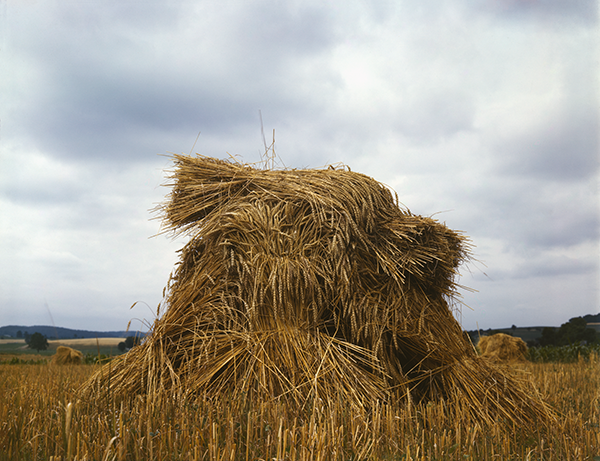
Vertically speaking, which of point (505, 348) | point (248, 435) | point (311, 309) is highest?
point (311, 309)

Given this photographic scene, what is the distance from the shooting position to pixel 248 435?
2.34 m

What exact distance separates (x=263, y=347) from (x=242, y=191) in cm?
159

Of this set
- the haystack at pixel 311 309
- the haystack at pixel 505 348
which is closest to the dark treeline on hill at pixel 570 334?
the haystack at pixel 505 348

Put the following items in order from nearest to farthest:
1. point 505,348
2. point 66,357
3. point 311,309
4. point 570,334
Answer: point 311,309 → point 505,348 → point 66,357 → point 570,334

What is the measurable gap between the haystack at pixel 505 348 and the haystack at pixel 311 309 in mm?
7007

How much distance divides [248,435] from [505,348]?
32.3 feet

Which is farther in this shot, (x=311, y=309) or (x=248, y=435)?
(x=311, y=309)

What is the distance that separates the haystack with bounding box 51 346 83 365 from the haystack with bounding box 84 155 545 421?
895 cm

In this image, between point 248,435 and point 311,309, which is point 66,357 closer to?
point 311,309

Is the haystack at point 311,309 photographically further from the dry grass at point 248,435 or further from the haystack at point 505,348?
the haystack at point 505,348

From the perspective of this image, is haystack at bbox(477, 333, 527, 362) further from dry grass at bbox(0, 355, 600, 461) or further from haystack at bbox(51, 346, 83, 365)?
haystack at bbox(51, 346, 83, 365)

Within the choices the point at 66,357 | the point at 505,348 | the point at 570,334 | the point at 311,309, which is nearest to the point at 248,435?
the point at 311,309

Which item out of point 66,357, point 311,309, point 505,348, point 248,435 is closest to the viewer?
point 248,435

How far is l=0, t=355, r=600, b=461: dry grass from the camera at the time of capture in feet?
7.41
